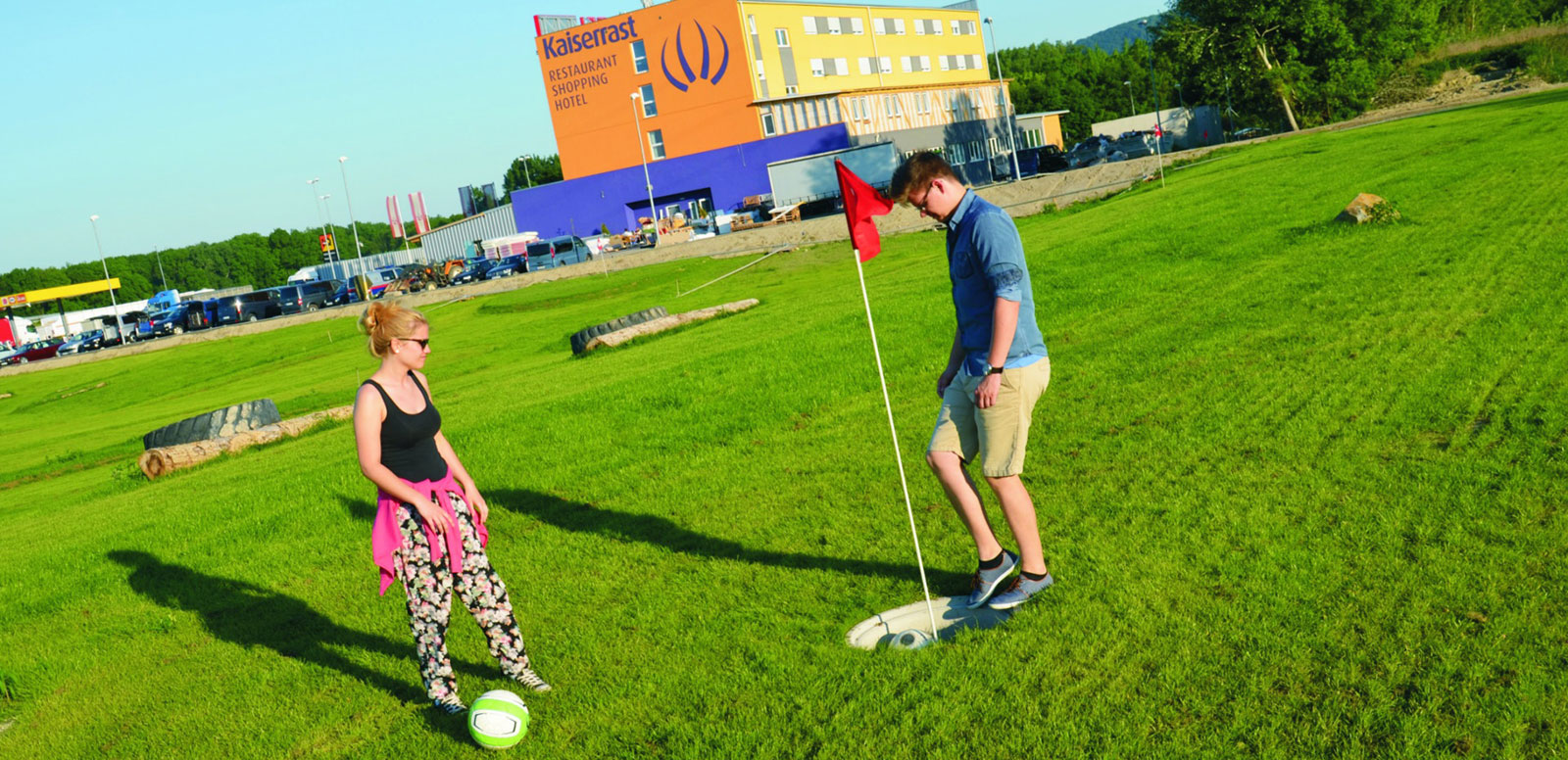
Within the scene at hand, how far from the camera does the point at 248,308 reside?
54875mm

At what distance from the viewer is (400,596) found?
7.18 meters

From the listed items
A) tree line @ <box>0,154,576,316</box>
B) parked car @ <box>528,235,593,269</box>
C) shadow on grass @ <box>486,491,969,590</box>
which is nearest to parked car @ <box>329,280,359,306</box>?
parked car @ <box>528,235,593,269</box>

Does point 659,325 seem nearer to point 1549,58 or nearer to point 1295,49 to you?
point 1295,49

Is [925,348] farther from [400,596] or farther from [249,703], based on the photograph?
[249,703]

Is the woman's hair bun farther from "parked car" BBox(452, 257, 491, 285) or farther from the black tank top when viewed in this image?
"parked car" BBox(452, 257, 491, 285)

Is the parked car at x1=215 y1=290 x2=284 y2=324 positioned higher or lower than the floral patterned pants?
higher

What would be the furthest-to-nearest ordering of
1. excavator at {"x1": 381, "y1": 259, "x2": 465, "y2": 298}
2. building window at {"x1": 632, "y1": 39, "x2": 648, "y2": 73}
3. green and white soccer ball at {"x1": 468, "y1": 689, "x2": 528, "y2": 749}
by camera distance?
1. building window at {"x1": 632, "y1": 39, "x2": 648, "y2": 73}
2. excavator at {"x1": 381, "y1": 259, "x2": 465, "y2": 298}
3. green and white soccer ball at {"x1": 468, "y1": 689, "x2": 528, "y2": 749}

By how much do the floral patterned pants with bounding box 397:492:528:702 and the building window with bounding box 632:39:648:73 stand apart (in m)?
72.6

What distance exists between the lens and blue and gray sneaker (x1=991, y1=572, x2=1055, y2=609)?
5363 millimetres

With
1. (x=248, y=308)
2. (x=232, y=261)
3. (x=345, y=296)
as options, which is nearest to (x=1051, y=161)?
(x=345, y=296)

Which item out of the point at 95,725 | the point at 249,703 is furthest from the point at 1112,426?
the point at 95,725

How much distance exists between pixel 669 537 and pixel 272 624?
2.59m

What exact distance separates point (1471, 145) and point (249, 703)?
26.8 metres

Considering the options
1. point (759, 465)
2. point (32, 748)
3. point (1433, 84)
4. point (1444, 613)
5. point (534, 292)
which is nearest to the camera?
point (1444, 613)
